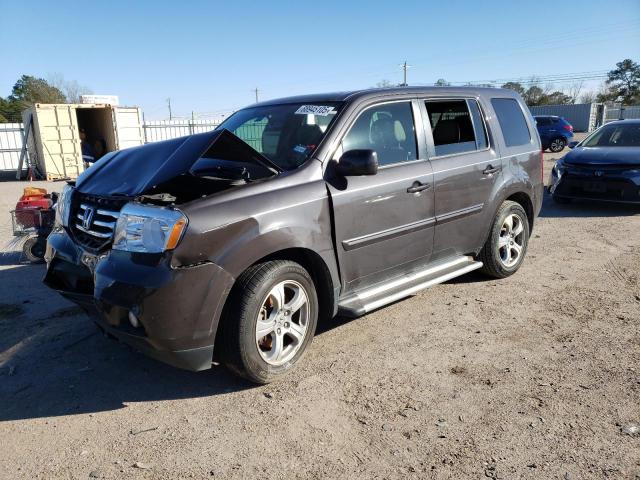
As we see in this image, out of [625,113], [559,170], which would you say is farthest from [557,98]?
[559,170]

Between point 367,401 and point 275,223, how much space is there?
1276 millimetres

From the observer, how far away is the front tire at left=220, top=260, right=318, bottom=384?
3.09m

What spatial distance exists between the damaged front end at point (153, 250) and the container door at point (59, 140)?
54.7 ft

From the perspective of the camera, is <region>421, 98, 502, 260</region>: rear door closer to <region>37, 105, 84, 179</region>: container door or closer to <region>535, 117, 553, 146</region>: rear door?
<region>37, 105, 84, 179</region>: container door

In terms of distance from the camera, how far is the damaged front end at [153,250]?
285 cm

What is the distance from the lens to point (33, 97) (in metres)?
52.4

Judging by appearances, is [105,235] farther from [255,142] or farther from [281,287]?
[255,142]

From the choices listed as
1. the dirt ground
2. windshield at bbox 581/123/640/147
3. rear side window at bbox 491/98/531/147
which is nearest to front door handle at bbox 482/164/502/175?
rear side window at bbox 491/98/531/147

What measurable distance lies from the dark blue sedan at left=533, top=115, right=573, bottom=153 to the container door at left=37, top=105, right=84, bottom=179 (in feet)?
66.0

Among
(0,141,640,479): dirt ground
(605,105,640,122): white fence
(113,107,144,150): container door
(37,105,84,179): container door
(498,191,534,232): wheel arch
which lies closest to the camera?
(0,141,640,479): dirt ground

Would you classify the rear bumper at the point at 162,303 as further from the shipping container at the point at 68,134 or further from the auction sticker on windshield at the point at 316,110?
the shipping container at the point at 68,134

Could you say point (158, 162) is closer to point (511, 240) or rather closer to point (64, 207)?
point (64, 207)

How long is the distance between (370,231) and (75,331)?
8.68 ft

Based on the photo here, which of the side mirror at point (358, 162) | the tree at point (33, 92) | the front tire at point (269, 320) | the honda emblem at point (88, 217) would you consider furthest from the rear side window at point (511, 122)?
the tree at point (33, 92)
